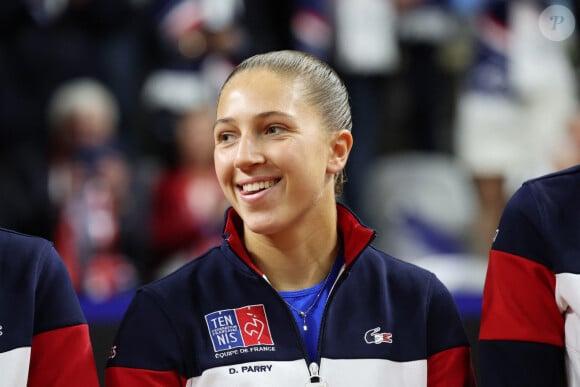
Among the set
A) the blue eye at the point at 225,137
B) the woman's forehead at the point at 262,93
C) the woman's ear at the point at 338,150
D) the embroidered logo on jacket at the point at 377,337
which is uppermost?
the woman's forehead at the point at 262,93

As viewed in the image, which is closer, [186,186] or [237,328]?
[237,328]

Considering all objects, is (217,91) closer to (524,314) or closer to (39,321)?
(39,321)

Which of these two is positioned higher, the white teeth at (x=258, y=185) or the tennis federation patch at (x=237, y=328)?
the white teeth at (x=258, y=185)

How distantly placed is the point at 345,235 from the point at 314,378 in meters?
0.38

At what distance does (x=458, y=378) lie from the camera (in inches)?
97.4

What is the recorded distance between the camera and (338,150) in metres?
2.59

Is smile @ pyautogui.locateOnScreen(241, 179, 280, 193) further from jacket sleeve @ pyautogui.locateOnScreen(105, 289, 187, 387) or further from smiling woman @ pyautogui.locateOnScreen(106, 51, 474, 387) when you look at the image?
jacket sleeve @ pyautogui.locateOnScreen(105, 289, 187, 387)

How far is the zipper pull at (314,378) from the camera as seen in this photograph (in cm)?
239

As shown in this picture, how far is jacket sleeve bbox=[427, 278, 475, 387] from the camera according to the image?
8.13 ft

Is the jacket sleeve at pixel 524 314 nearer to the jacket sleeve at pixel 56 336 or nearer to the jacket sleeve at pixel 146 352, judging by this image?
the jacket sleeve at pixel 146 352

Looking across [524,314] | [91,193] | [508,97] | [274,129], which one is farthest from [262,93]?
[508,97]

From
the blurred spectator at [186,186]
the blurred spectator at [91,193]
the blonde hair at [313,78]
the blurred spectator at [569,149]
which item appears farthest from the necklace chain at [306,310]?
the blurred spectator at [569,149]

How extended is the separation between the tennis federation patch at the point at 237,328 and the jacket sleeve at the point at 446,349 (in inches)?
13.8
